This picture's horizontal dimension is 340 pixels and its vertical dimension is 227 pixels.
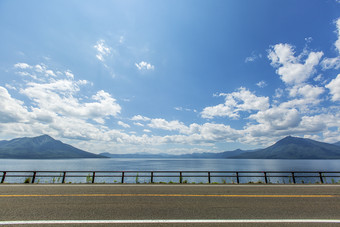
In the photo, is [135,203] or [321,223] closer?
[321,223]

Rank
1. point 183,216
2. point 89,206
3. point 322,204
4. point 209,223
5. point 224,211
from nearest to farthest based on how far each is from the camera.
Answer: point 209,223, point 183,216, point 224,211, point 89,206, point 322,204

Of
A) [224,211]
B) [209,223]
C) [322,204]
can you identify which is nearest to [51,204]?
[209,223]

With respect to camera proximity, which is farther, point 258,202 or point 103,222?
point 258,202

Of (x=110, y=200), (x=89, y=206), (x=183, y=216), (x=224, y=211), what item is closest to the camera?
(x=183, y=216)

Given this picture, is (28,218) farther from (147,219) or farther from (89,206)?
(147,219)

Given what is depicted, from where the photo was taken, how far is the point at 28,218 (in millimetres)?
5344

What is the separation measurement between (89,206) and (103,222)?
2035 millimetres

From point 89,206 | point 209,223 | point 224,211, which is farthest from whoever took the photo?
point 89,206

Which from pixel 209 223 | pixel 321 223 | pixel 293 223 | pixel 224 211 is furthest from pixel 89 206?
pixel 321 223

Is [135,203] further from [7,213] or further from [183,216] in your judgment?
[7,213]

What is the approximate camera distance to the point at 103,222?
5070 mm

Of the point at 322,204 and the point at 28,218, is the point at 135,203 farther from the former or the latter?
the point at 322,204

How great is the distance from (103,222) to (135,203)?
7.51ft

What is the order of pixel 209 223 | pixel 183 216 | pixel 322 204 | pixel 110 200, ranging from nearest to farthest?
pixel 209 223
pixel 183 216
pixel 322 204
pixel 110 200
